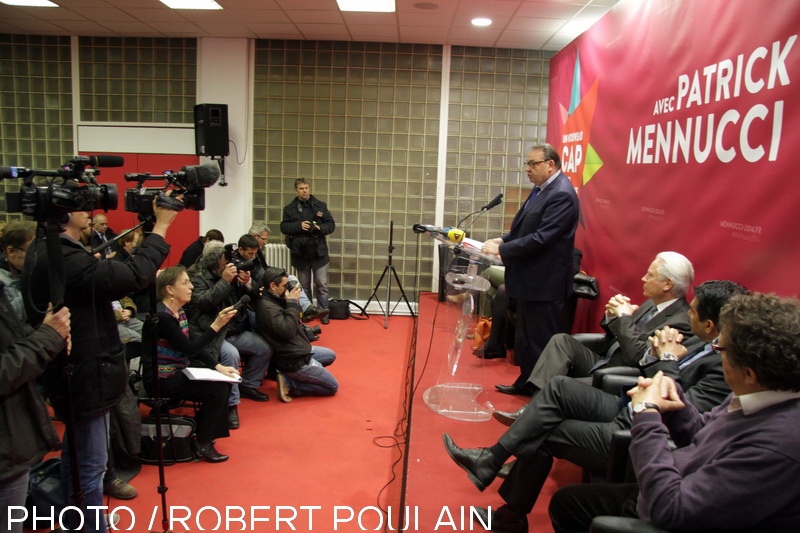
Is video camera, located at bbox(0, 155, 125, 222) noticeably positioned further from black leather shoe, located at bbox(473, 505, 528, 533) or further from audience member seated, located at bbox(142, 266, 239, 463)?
black leather shoe, located at bbox(473, 505, 528, 533)

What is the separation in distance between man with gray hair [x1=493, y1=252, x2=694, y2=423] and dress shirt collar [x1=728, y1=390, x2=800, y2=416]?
1149 millimetres

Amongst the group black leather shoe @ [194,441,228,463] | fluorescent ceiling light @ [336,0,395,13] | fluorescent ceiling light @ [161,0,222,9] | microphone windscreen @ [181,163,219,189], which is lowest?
black leather shoe @ [194,441,228,463]

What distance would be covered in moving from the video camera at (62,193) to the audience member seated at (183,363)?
1199 mm

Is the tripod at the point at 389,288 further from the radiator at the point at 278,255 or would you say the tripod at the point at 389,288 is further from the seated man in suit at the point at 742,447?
the seated man in suit at the point at 742,447

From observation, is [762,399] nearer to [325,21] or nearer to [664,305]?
[664,305]

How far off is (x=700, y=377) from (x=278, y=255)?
5.04m

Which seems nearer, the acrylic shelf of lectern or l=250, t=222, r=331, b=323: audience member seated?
the acrylic shelf of lectern

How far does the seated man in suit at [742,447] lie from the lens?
1266 mm

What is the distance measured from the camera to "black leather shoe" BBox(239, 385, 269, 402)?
394cm

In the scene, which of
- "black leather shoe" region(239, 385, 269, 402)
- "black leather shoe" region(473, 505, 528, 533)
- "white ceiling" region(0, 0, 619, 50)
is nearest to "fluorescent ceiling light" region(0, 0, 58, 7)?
"white ceiling" region(0, 0, 619, 50)

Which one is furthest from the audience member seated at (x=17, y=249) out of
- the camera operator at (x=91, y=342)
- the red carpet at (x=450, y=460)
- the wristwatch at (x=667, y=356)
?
the wristwatch at (x=667, y=356)

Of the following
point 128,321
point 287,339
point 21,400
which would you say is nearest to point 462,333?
point 287,339

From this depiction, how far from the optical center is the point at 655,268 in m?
2.73

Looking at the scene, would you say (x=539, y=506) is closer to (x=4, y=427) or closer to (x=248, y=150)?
(x=4, y=427)
